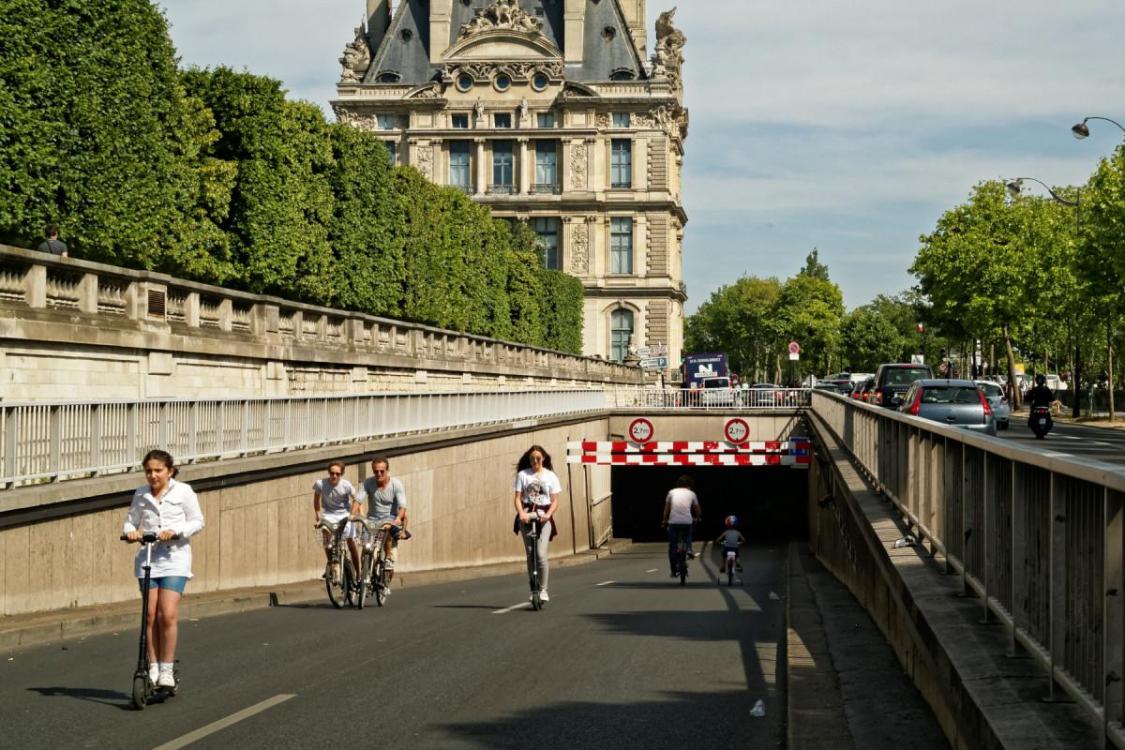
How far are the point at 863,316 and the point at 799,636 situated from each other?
568 feet

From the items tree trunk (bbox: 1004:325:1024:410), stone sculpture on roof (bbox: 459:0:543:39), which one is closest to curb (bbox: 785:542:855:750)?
tree trunk (bbox: 1004:325:1024:410)

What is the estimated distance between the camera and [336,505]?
62.3 feet

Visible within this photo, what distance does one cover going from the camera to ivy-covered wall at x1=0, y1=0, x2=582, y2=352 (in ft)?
79.6

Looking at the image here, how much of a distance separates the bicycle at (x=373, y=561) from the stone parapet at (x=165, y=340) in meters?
4.35

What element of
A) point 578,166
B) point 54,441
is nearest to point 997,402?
point 54,441

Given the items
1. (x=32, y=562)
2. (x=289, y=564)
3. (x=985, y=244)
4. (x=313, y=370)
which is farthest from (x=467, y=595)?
(x=985, y=244)

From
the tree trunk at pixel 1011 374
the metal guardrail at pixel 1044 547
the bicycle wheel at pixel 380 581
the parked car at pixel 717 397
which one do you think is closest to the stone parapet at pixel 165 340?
the bicycle wheel at pixel 380 581

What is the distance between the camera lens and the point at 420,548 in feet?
99.0

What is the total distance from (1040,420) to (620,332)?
74015 mm

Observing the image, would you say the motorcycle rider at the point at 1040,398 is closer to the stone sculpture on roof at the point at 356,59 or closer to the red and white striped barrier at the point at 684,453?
the red and white striped barrier at the point at 684,453

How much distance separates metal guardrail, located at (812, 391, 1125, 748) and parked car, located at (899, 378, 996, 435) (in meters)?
21.2

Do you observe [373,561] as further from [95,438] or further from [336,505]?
[95,438]

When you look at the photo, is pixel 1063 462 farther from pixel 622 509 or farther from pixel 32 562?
pixel 622 509

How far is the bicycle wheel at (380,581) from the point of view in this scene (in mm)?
19438
